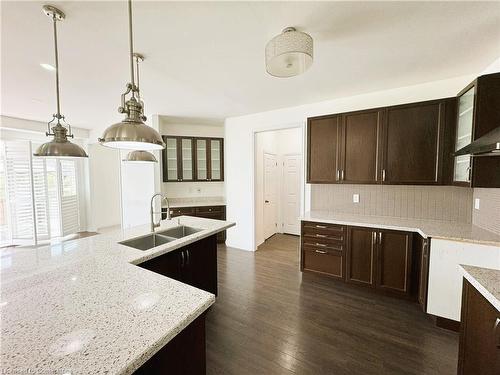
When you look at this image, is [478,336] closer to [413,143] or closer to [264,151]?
[413,143]

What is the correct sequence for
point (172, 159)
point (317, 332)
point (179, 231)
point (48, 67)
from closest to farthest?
point (317, 332) < point (48, 67) < point (179, 231) < point (172, 159)

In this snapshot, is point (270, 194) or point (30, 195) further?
point (270, 194)

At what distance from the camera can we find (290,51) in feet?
5.11

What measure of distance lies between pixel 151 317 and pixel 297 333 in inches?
65.7

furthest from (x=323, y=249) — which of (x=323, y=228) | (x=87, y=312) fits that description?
(x=87, y=312)

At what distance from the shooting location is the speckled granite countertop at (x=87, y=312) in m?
0.68

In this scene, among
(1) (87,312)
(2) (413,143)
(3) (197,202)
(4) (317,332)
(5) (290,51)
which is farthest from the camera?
(3) (197,202)

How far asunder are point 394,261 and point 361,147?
1461 millimetres

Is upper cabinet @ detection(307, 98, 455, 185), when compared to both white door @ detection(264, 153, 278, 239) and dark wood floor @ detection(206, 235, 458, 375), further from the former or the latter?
white door @ detection(264, 153, 278, 239)

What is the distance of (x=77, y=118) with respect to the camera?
443 cm

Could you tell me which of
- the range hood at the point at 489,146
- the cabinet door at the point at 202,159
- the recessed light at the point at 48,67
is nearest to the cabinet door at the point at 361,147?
the range hood at the point at 489,146

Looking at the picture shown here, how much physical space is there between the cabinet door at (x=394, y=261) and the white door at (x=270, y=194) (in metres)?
2.57

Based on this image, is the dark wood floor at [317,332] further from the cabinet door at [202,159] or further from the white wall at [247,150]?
the cabinet door at [202,159]

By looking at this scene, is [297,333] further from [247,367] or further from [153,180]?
[153,180]
